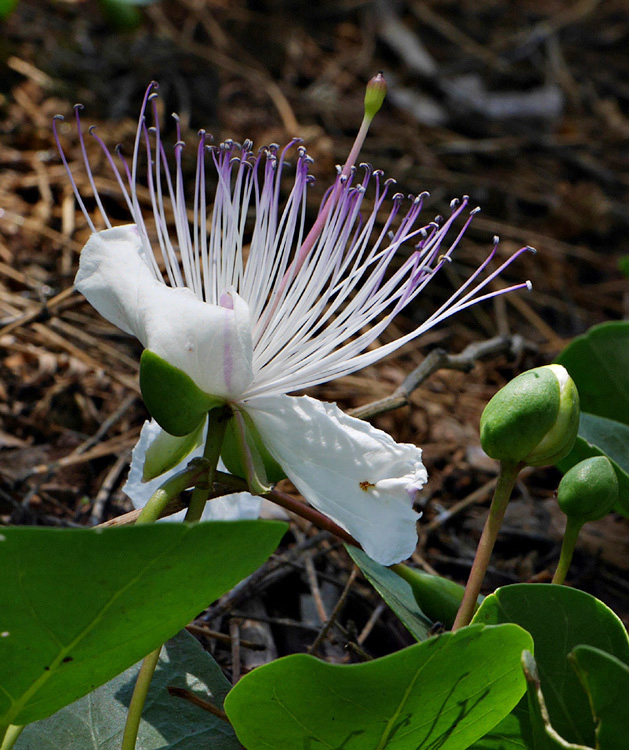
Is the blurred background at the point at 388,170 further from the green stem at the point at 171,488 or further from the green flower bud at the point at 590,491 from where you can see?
the green stem at the point at 171,488

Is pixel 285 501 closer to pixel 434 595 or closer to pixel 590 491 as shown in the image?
pixel 434 595

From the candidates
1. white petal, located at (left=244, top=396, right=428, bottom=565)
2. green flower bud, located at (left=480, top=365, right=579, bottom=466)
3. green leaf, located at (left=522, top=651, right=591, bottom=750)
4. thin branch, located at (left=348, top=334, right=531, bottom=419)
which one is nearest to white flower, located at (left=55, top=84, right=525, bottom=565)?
white petal, located at (left=244, top=396, right=428, bottom=565)

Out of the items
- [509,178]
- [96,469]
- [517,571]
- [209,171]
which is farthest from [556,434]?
[509,178]

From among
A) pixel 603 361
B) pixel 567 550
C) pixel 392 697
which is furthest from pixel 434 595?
pixel 603 361

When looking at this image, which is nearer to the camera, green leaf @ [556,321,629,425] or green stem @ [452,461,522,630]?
green stem @ [452,461,522,630]

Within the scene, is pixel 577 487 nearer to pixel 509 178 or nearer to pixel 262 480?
pixel 262 480

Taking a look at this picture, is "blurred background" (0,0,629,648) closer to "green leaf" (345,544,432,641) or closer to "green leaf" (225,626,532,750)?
"green leaf" (345,544,432,641)
